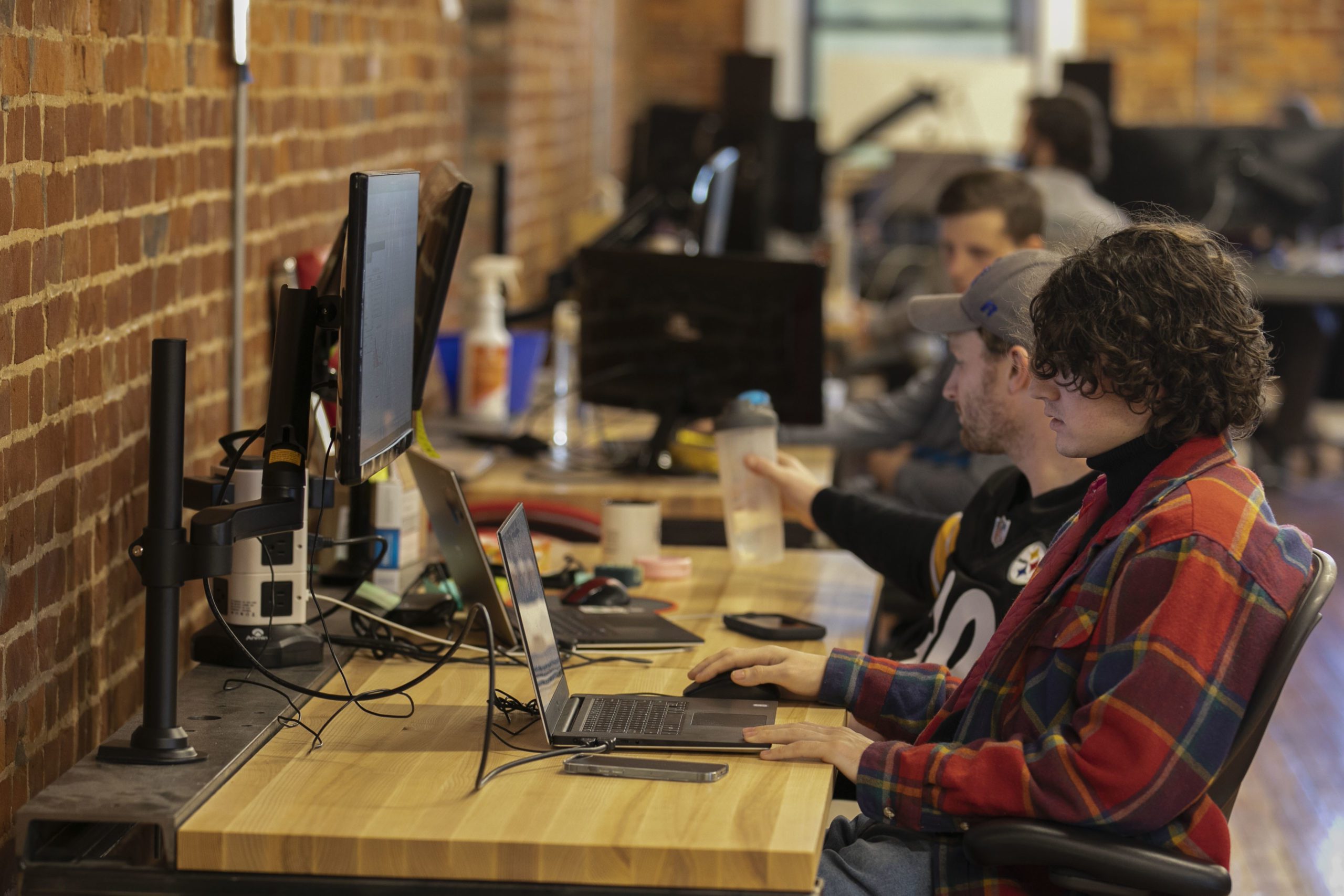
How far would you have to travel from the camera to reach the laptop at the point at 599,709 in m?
1.60

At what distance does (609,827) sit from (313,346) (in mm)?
591

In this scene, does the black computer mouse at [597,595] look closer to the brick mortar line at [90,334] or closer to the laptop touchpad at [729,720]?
the laptop touchpad at [729,720]

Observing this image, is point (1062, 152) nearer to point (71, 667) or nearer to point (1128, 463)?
point (1128, 463)

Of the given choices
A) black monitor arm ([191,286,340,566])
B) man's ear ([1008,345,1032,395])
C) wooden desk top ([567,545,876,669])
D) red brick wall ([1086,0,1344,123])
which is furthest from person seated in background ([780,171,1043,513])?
red brick wall ([1086,0,1344,123])

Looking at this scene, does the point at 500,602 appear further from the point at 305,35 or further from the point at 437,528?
the point at 305,35

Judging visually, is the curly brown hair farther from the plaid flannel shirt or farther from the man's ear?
the man's ear

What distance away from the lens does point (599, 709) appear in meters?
1.72

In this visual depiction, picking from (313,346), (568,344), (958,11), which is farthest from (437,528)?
(958,11)

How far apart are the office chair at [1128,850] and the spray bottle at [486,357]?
2.09 meters

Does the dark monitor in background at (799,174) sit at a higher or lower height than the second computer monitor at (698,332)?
higher

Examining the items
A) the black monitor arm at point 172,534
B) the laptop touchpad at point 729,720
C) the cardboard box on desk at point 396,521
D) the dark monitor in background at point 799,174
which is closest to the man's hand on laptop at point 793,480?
the cardboard box on desk at point 396,521

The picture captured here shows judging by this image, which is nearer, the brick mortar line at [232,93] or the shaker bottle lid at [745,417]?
the brick mortar line at [232,93]

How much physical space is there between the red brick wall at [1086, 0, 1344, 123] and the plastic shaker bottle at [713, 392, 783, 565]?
6445 millimetres

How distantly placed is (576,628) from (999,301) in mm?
674
